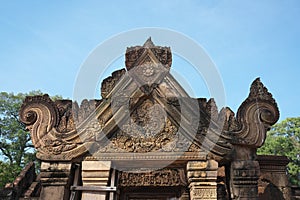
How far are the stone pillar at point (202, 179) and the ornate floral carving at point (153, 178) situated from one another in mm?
641

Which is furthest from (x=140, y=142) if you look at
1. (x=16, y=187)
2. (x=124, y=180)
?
(x=16, y=187)

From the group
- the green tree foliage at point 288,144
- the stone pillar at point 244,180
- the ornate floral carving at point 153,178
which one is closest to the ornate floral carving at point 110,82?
the ornate floral carving at point 153,178

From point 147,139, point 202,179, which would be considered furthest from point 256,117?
point 147,139

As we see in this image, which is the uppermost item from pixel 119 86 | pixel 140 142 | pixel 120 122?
pixel 119 86

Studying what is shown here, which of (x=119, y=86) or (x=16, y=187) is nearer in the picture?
(x=119, y=86)

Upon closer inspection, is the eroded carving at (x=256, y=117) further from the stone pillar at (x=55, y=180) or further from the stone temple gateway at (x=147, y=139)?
the stone pillar at (x=55, y=180)

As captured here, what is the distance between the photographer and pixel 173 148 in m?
7.30

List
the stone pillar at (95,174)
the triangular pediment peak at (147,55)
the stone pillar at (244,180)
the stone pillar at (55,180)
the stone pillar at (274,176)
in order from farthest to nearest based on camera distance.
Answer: the stone pillar at (274,176) → the triangular pediment peak at (147,55) → the stone pillar at (95,174) → the stone pillar at (55,180) → the stone pillar at (244,180)

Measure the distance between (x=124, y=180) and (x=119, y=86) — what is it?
228cm

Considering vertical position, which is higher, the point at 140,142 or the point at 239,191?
the point at 140,142

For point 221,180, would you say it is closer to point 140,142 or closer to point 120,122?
point 140,142

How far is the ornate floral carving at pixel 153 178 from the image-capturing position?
7789 millimetres

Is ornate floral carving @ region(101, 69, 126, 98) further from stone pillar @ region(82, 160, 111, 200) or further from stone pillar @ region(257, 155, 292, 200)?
stone pillar @ region(257, 155, 292, 200)

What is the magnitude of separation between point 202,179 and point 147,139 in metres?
1.52
